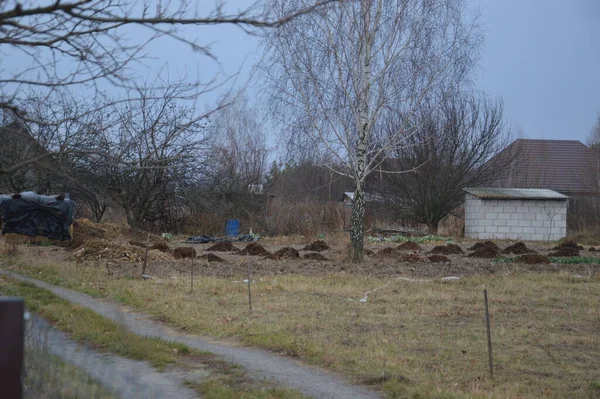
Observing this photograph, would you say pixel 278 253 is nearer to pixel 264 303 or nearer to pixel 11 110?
pixel 264 303

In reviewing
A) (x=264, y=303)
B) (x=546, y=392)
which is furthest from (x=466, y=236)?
(x=546, y=392)

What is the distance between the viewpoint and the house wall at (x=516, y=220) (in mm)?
37438

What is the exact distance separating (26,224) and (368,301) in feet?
40.3

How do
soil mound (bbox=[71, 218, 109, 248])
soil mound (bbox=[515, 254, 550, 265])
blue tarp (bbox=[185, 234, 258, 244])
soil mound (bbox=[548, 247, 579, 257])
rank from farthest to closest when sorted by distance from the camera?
blue tarp (bbox=[185, 234, 258, 244]), soil mound (bbox=[71, 218, 109, 248]), soil mound (bbox=[548, 247, 579, 257]), soil mound (bbox=[515, 254, 550, 265])

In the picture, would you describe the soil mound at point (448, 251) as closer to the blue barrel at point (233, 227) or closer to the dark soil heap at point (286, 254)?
the dark soil heap at point (286, 254)

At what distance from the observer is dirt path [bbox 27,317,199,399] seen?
637 cm

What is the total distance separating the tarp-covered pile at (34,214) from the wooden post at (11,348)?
16.7 meters

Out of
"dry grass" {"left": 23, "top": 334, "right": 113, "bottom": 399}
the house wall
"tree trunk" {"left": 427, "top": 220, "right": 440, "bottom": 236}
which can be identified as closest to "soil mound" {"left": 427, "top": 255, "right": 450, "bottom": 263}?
"dry grass" {"left": 23, "top": 334, "right": 113, "bottom": 399}

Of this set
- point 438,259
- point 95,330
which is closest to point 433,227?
point 438,259

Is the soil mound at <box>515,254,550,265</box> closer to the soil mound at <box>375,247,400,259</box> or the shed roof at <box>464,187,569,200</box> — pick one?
the soil mound at <box>375,247,400,259</box>

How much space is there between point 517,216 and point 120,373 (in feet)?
109

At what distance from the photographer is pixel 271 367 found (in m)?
8.18

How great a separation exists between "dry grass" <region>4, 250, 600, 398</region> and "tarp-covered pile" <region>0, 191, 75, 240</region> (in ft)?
7.18

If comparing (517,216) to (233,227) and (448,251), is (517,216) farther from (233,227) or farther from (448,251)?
(233,227)
